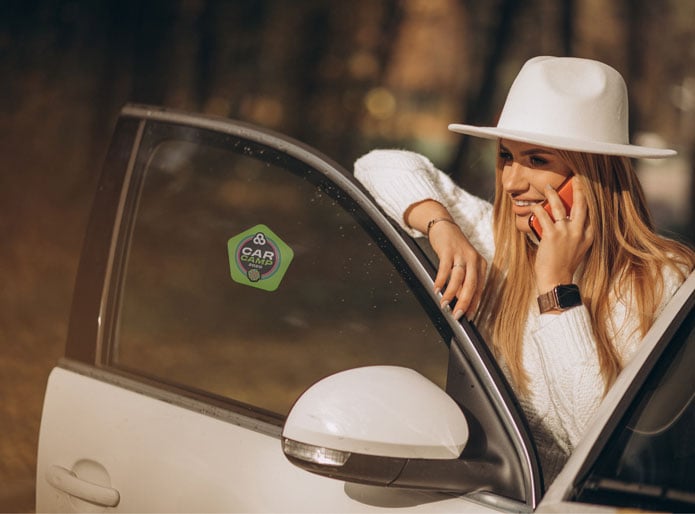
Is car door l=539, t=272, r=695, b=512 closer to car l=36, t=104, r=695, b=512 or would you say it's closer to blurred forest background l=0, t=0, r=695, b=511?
car l=36, t=104, r=695, b=512

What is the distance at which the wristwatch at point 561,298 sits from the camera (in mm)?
1701

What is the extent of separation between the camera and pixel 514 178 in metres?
1.87

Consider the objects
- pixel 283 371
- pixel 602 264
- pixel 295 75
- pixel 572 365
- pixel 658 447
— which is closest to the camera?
pixel 658 447

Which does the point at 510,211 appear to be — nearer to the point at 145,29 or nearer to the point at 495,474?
the point at 495,474

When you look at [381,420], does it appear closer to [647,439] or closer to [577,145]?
[647,439]

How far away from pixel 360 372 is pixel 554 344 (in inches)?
14.6

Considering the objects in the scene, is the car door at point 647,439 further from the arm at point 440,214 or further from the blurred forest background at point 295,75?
the blurred forest background at point 295,75

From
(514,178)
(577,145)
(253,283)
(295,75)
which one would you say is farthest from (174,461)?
(295,75)

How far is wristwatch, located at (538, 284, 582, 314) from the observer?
1.70m

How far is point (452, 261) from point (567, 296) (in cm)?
20

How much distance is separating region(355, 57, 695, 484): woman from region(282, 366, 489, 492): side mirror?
0.24m

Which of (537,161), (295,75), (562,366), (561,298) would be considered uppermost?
(295,75)

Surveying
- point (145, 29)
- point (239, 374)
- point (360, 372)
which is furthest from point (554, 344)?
point (145, 29)

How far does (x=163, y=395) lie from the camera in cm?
197
